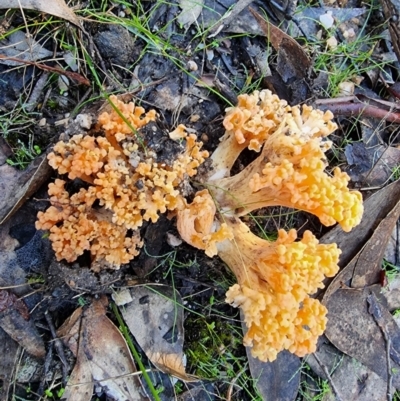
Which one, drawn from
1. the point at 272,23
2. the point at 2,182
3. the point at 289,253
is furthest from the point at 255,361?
the point at 272,23

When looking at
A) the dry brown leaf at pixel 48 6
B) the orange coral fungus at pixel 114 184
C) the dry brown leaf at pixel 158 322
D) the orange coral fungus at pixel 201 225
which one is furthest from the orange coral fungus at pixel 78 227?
the dry brown leaf at pixel 48 6

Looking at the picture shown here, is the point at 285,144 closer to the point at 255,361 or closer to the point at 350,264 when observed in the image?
the point at 350,264

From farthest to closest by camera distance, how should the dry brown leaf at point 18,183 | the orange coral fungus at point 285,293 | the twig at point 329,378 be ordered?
the twig at point 329,378
the dry brown leaf at point 18,183
the orange coral fungus at point 285,293

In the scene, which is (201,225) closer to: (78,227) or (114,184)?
(114,184)

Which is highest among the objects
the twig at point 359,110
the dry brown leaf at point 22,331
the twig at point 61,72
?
the twig at point 61,72

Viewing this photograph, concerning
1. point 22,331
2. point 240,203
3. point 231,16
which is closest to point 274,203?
point 240,203

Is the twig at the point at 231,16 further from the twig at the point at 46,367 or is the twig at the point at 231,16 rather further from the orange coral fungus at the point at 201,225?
the twig at the point at 46,367
